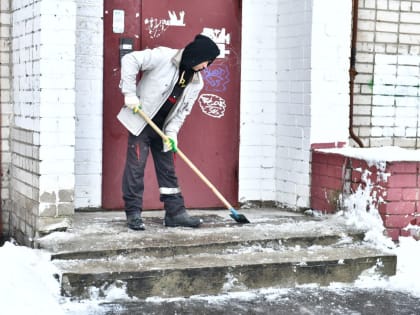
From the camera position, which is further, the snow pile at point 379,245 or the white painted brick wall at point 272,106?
the white painted brick wall at point 272,106

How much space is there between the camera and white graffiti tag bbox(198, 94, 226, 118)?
290 inches

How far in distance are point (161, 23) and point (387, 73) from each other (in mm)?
2657

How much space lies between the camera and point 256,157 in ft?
25.0

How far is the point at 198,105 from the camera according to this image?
24.1ft

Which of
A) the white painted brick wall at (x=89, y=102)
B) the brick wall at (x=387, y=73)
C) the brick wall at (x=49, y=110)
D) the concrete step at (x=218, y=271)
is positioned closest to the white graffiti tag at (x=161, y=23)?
the white painted brick wall at (x=89, y=102)

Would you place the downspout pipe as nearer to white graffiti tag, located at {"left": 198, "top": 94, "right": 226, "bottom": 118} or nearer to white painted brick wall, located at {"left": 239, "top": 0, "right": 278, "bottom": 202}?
white painted brick wall, located at {"left": 239, "top": 0, "right": 278, "bottom": 202}

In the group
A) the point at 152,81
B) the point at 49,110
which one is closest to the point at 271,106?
the point at 152,81

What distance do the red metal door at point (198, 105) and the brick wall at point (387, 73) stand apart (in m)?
1.42

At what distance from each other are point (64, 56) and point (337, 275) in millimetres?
2886

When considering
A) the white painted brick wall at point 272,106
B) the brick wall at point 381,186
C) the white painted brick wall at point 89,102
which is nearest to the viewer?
the brick wall at point 381,186

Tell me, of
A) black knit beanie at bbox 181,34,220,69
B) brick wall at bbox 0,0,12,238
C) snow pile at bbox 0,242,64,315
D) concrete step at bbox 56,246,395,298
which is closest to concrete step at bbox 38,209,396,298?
concrete step at bbox 56,246,395,298

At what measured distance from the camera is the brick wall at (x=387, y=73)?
306 inches

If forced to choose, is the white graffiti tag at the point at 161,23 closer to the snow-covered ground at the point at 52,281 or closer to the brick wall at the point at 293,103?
the brick wall at the point at 293,103

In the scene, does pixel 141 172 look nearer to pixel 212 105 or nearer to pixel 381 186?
pixel 212 105
